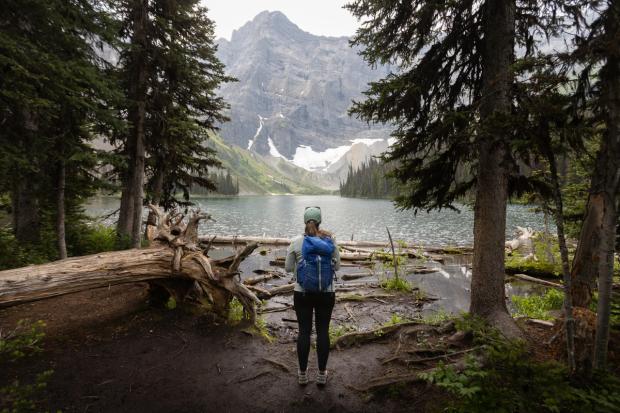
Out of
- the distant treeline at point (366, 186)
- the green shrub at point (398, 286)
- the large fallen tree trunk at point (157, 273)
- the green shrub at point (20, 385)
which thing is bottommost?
the green shrub at point (398, 286)

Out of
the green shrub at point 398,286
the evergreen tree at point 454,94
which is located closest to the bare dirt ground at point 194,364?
the evergreen tree at point 454,94

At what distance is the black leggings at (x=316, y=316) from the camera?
438 centimetres

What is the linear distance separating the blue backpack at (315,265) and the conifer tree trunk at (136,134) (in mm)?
10376

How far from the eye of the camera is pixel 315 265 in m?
4.26

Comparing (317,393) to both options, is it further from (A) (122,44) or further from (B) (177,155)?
(B) (177,155)

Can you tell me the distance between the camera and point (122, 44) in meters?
9.23

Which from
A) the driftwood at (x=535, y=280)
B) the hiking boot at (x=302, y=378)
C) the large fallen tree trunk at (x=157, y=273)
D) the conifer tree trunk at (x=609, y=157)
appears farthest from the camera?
the driftwood at (x=535, y=280)

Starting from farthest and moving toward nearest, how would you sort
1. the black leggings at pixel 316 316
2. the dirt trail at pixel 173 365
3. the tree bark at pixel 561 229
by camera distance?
the black leggings at pixel 316 316
the dirt trail at pixel 173 365
the tree bark at pixel 561 229

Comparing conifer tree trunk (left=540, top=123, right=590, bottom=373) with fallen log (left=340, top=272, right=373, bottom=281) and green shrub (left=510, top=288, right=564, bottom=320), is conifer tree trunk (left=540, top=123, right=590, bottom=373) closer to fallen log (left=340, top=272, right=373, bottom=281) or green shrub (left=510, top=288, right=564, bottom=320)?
green shrub (left=510, top=288, right=564, bottom=320)

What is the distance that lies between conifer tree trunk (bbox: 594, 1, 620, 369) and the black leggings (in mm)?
3101

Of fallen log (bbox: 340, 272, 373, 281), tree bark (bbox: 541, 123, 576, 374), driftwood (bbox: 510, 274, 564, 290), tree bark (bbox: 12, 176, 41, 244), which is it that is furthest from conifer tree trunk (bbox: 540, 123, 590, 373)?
Result: tree bark (bbox: 12, 176, 41, 244)

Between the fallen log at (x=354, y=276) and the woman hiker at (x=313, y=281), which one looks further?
the fallen log at (x=354, y=276)

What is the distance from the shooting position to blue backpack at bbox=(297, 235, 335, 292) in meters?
4.24

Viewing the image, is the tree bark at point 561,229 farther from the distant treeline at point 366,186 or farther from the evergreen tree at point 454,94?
the distant treeline at point 366,186
